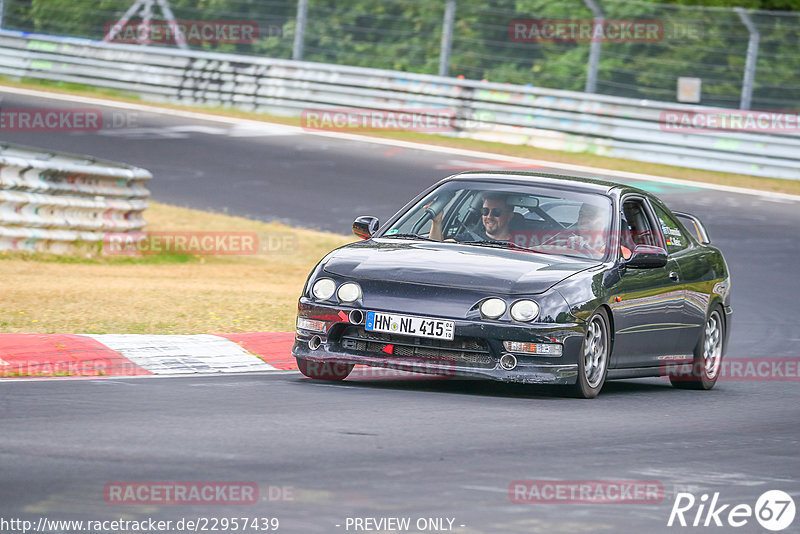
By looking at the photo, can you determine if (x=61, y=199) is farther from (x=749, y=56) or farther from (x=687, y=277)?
(x=749, y=56)

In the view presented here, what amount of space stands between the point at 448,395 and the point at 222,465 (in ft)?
9.27

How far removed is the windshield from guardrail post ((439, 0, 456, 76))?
17.4 metres

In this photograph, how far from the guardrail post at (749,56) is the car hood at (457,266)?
16095 millimetres

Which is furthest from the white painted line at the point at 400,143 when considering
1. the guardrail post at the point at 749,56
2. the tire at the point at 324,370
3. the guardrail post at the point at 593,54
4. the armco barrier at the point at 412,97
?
the tire at the point at 324,370

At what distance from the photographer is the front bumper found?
332 inches

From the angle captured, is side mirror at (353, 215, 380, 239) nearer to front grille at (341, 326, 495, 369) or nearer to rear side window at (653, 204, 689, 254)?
front grille at (341, 326, 495, 369)

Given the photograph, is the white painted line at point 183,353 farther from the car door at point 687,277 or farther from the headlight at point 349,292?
the car door at point 687,277

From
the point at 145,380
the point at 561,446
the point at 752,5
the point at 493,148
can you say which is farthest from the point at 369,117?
the point at 561,446

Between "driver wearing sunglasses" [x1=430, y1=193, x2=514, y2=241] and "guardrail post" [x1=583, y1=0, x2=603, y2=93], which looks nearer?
"driver wearing sunglasses" [x1=430, y1=193, x2=514, y2=241]

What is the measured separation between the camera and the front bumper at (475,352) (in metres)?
8.44

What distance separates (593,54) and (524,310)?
18044 millimetres

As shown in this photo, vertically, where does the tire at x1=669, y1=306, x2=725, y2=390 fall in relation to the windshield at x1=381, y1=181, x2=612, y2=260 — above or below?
below

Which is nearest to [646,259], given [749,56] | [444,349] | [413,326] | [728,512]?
[444,349]

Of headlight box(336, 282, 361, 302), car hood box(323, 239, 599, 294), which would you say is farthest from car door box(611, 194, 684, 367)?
headlight box(336, 282, 361, 302)
